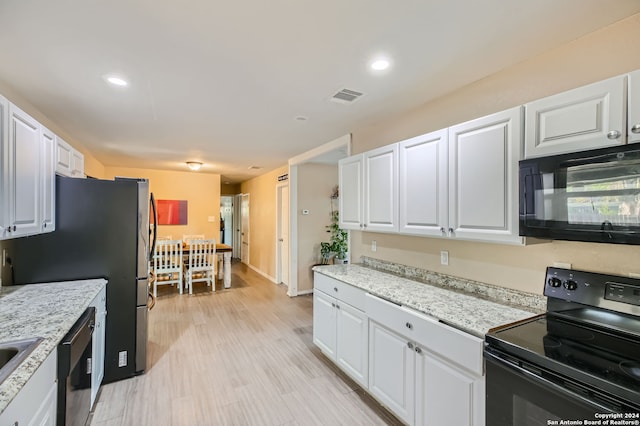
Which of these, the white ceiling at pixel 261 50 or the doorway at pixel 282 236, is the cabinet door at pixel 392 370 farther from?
the doorway at pixel 282 236

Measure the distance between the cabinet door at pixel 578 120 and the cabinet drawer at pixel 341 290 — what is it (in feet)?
4.99

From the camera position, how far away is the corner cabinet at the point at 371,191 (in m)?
2.49

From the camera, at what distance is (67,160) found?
2607 mm

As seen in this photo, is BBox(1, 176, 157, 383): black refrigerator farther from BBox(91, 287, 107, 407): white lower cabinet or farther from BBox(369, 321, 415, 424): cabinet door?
BBox(369, 321, 415, 424): cabinet door

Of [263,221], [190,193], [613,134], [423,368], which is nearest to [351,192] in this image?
[423,368]

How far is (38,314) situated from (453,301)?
2.51 meters

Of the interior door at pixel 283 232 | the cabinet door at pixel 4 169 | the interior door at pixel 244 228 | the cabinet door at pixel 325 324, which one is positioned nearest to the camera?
the cabinet door at pixel 4 169

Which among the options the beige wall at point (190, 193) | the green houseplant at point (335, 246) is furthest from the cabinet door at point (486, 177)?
the beige wall at point (190, 193)

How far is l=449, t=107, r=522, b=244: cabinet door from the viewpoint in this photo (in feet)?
5.41

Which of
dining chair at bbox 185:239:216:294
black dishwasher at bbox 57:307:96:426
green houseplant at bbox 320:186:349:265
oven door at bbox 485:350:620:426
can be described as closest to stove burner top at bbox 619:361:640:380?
oven door at bbox 485:350:620:426

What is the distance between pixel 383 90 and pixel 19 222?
2606mm

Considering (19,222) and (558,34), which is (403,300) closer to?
(558,34)

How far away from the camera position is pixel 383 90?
2.32 metres

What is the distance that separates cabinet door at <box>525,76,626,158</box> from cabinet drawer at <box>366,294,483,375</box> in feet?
3.48
